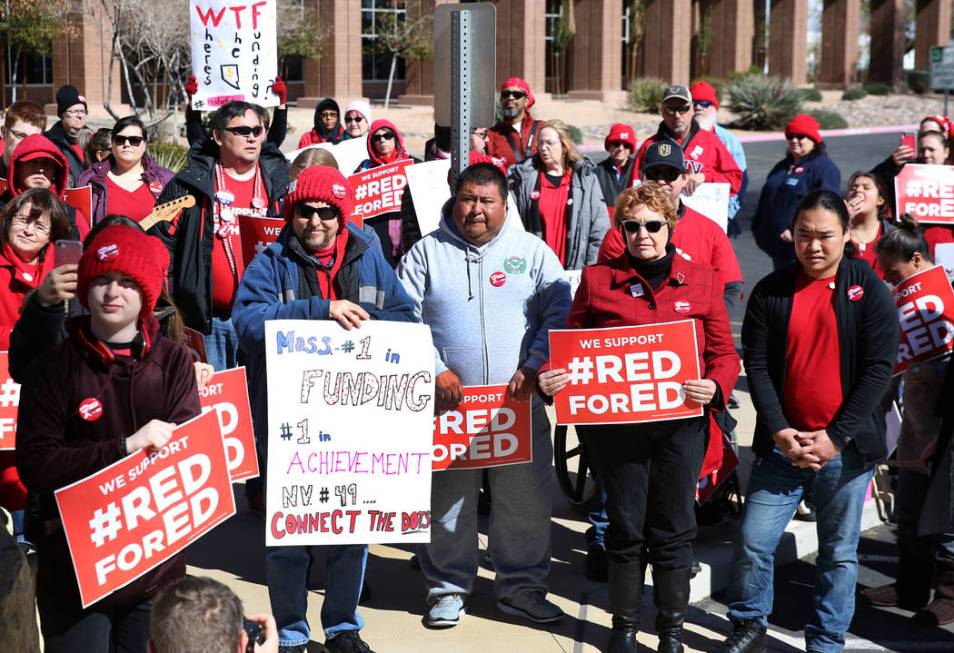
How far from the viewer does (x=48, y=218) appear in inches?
228

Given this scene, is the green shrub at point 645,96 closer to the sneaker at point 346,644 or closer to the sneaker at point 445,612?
the sneaker at point 445,612

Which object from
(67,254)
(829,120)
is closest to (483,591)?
(67,254)

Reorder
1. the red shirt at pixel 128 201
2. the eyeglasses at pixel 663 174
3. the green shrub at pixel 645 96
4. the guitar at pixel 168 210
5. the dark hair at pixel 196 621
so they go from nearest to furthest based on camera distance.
→ the dark hair at pixel 196 621 < the guitar at pixel 168 210 < the eyeglasses at pixel 663 174 < the red shirt at pixel 128 201 < the green shrub at pixel 645 96

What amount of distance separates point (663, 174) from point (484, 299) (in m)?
1.52

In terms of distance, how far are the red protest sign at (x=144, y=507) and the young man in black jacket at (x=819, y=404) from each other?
2.38 metres

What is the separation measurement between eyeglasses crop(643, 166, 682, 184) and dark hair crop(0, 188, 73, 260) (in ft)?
9.85

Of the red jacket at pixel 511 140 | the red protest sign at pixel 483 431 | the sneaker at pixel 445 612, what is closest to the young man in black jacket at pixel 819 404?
the red protest sign at pixel 483 431

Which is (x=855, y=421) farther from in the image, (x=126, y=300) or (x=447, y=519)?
(x=126, y=300)

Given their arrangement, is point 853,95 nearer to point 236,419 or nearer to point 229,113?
point 229,113

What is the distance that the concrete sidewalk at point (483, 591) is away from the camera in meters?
5.71

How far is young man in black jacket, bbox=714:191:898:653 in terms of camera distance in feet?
17.4

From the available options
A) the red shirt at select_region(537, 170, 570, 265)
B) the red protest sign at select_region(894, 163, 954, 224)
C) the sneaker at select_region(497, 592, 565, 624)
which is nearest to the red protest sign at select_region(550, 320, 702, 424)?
the sneaker at select_region(497, 592, 565, 624)

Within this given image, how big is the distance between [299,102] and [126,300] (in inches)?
1723

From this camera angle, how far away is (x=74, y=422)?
399 cm
